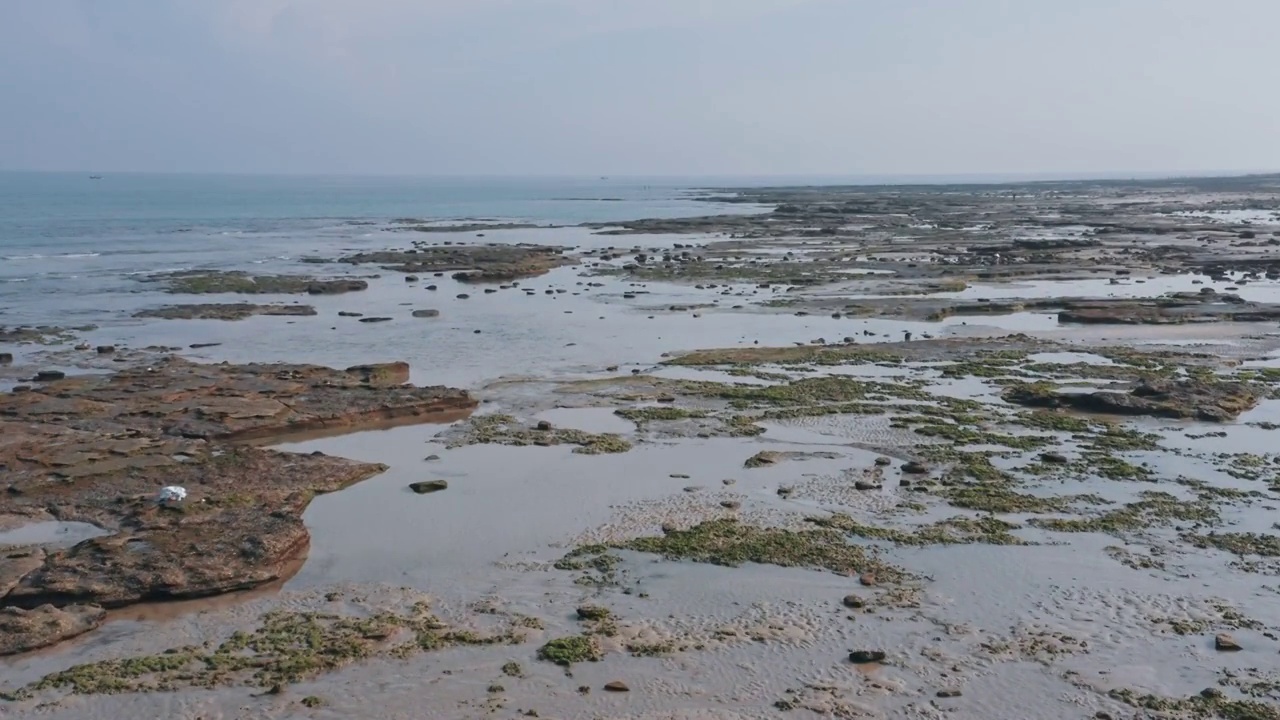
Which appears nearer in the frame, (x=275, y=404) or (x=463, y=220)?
(x=275, y=404)

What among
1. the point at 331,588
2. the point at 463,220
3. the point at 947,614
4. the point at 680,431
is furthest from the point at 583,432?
the point at 463,220

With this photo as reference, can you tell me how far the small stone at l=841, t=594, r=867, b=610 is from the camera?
14179 mm

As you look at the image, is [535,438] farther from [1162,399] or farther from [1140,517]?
[1162,399]

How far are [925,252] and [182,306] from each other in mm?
42213

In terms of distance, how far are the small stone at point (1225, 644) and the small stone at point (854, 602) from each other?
405 centimetres

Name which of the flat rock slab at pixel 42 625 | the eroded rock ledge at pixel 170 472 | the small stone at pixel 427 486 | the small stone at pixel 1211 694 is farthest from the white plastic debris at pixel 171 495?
the small stone at pixel 1211 694

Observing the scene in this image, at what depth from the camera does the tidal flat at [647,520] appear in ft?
40.3

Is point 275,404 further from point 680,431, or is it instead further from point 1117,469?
point 1117,469

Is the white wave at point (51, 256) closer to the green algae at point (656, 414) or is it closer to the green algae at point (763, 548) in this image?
the green algae at point (656, 414)

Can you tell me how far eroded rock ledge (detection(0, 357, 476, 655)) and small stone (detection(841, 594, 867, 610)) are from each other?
304 inches

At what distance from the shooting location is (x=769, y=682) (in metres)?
12.2

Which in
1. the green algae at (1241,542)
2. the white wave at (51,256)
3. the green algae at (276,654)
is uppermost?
the white wave at (51,256)

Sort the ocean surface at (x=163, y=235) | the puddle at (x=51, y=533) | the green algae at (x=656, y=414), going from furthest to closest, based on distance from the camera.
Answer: the ocean surface at (x=163, y=235) < the green algae at (x=656, y=414) < the puddle at (x=51, y=533)

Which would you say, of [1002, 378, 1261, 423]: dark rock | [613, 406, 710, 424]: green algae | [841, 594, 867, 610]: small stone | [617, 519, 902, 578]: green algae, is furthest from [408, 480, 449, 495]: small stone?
[1002, 378, 1261, 423]: dark rock
